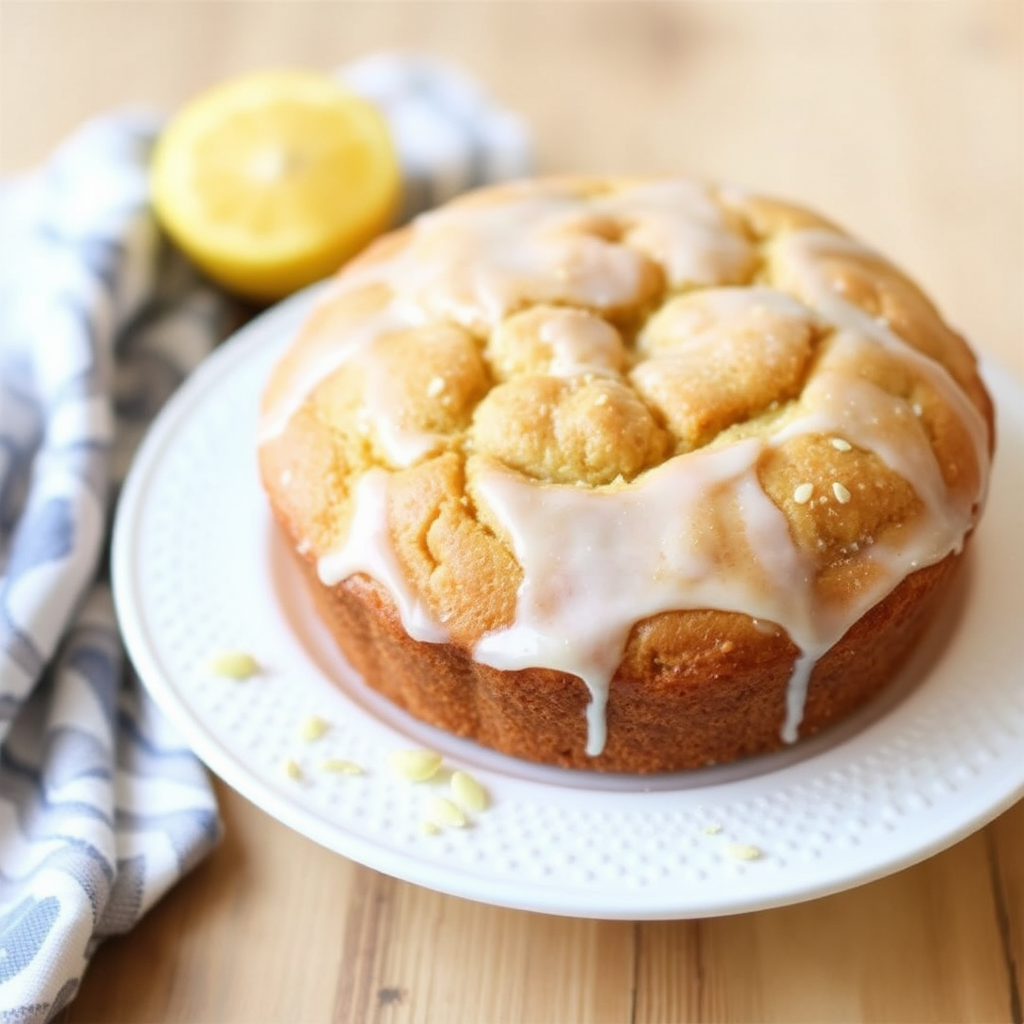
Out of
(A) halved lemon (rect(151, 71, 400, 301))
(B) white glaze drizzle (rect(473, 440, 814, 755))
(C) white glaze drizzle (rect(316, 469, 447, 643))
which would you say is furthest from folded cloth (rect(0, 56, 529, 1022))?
(B) white glaze drizzle (rect(473, 440, 814, 755))

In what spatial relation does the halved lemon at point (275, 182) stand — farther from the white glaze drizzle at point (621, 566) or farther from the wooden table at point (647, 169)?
the white glaze drizzle at point (621, 566)

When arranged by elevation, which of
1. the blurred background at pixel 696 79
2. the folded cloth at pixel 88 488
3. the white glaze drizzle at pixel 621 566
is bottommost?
the folded cloth at pixel 88 488

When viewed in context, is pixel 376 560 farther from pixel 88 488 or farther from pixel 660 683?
pixel 88 488

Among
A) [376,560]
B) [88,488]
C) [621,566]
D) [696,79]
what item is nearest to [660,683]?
[621,566]

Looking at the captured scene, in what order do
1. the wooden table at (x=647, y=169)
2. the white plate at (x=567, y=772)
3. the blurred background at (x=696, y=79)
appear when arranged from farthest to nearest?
the blurred background at (x=696, y=79) → the wooden table at (x=647, y=169) → the white plate at (x=567, y=772)

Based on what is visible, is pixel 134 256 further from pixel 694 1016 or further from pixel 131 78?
pixel 694 1016

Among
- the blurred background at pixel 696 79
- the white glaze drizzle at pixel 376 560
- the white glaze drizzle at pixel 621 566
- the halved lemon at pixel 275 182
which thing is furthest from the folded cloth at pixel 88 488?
the white glaze drizzle at pixel 621 566

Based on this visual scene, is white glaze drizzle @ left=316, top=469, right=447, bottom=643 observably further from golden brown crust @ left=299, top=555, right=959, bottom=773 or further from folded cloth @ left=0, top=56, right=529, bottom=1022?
folded cloth @ left=0, top=56, right=529, bottom=1022
